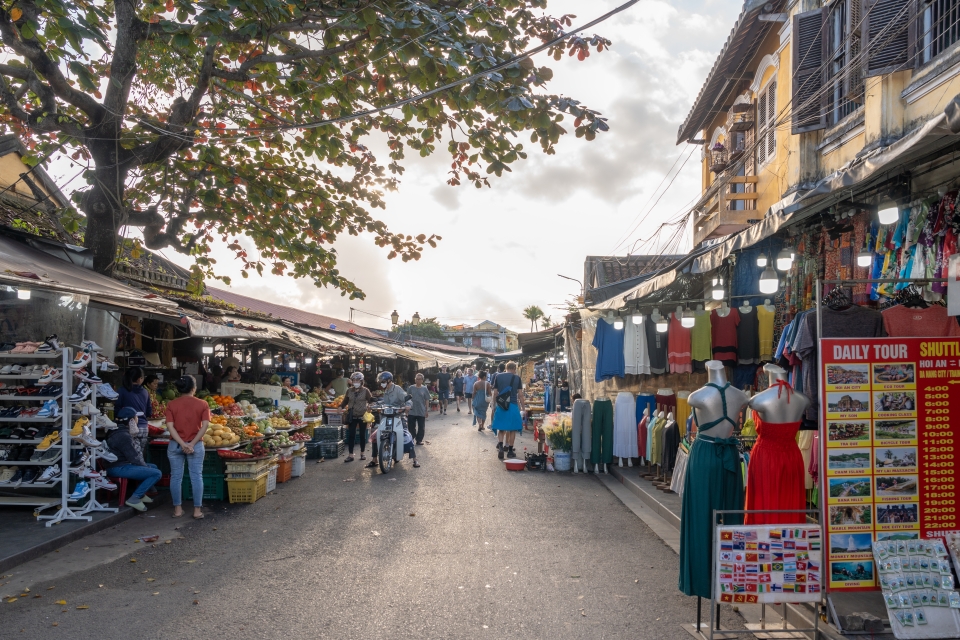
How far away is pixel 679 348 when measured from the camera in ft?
32.6

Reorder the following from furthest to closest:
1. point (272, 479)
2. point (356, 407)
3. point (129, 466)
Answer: point (356, 407) < point (272, 479) < point (129, 466)

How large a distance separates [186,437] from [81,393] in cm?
129

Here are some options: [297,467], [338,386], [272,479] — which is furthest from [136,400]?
[338,386]

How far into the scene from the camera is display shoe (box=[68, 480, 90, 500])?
24.6ft

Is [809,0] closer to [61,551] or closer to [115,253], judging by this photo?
[115,253]

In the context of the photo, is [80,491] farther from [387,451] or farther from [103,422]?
[387,451]

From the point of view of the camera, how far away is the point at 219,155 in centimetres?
996

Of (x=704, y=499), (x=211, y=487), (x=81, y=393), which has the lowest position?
(x=211, y=487)

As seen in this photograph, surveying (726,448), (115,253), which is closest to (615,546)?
(726,448)

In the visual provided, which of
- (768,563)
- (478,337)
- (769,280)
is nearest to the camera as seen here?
(768,563)

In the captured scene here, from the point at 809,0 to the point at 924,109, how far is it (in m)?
4.19

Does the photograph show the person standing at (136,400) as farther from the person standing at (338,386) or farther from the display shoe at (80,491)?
the person standing at (338,386)

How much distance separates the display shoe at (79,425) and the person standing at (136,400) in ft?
2.28

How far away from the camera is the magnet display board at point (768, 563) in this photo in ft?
14.0
